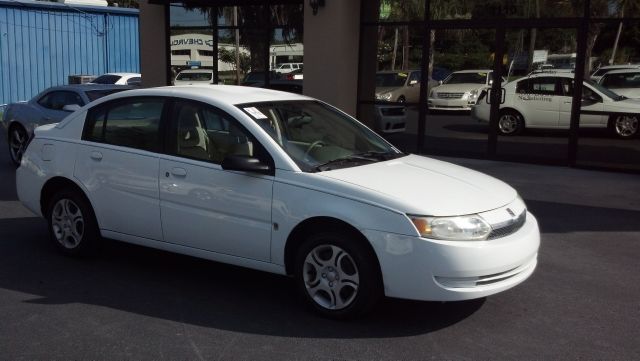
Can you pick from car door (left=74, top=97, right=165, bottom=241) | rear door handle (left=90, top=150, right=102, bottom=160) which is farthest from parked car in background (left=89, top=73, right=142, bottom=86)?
rear door handle (left=90, top=150, right=102, bottom=160)

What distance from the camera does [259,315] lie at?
16.3 ft

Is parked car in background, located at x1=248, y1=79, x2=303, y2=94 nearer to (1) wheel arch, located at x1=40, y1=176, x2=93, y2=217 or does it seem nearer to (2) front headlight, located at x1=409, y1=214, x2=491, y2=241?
(1) wheel arch, located at x1=40, y1=176, x2=93, y2=217

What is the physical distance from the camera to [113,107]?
20.1ft

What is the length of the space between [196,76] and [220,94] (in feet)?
34.4

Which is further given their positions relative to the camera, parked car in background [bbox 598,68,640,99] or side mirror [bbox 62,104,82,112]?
parked car in background [bbox 598,68,640,99]

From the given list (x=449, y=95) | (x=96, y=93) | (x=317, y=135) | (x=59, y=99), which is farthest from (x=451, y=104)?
(x=317, y=135)

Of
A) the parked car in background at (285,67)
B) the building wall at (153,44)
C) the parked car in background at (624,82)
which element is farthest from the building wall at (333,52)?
the parked car in background at (624,82)

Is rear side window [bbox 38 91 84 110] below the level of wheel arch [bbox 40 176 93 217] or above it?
above

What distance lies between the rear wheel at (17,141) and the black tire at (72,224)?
6.12 metres

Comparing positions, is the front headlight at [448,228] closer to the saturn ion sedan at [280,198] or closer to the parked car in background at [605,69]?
the saturn ion sedan at [280,198]

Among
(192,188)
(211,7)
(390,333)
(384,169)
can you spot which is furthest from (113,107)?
(211,7)

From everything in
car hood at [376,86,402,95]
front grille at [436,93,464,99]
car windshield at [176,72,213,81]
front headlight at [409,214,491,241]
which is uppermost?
car windshield at [176,72,213,81]

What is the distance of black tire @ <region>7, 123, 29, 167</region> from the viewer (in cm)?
1190

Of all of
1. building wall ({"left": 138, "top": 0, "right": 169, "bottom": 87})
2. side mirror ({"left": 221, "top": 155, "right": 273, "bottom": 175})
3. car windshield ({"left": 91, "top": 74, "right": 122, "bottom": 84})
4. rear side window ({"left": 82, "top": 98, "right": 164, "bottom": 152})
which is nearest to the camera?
side mirror ({"left": 221, "top": 155, "right": 273, "bottom": 175})
